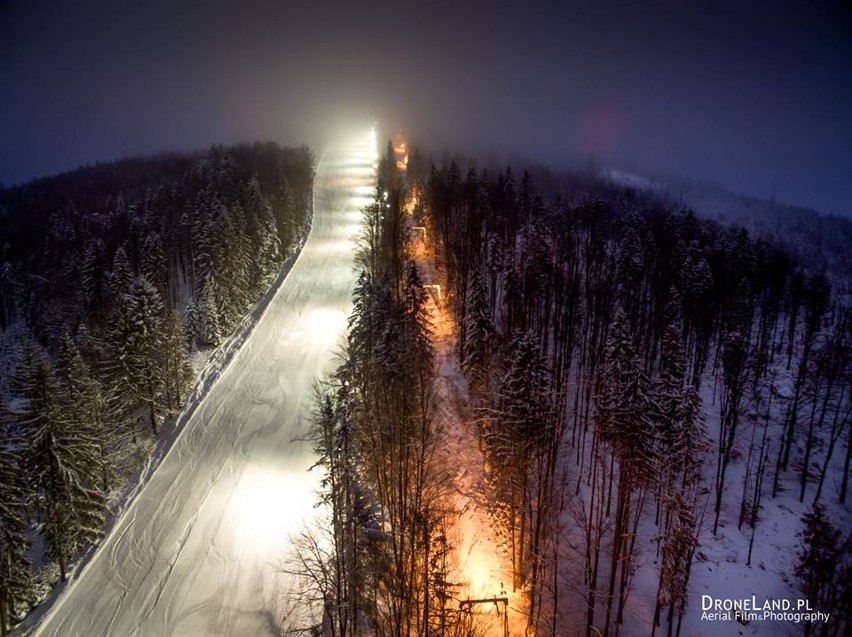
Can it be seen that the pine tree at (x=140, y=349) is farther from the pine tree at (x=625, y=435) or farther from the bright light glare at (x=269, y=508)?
the pine tree at (x=625, y=435)

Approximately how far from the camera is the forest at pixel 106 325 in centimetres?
2853

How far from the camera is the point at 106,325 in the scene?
51438 mm

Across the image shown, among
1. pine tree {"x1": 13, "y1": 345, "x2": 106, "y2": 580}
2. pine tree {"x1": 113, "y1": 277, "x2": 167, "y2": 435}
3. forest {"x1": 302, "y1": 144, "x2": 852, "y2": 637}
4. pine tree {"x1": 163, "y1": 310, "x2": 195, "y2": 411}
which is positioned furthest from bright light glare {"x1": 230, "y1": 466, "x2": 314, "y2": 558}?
pine tree {"x1": 163, "y1": 310, "x2": 195, "y2": 411}

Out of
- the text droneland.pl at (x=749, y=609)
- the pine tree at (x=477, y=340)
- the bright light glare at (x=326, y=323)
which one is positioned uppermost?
the pine tree at (x=477, y=340)

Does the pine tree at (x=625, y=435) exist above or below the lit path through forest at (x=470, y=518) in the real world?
above

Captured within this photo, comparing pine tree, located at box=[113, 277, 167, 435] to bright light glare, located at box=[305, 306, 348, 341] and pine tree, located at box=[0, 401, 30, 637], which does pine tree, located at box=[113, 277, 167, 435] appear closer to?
pine tree, located at box=[0, 401, 30, 637]

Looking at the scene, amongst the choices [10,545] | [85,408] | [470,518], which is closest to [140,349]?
[85,408]

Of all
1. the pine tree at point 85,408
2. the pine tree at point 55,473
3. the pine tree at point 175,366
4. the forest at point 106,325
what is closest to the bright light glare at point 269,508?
the forest at point 106,325

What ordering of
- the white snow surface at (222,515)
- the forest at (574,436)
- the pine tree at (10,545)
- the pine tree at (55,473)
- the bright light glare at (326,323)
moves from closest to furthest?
1. the forest at (574,436)
2. the white snow surface at (222,515)
3. the pine tree at (10,545)
4. the pine tree at (55,473)
5. the bright light glare at (326,323)

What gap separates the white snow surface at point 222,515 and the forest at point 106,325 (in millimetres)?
3250

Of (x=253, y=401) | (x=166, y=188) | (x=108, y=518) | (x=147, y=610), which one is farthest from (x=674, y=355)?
(x=166, y=188)

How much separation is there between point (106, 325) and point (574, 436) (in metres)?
49.6

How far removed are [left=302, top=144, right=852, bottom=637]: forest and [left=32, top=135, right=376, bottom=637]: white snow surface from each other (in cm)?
259

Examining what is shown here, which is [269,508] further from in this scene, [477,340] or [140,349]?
[140,349]
